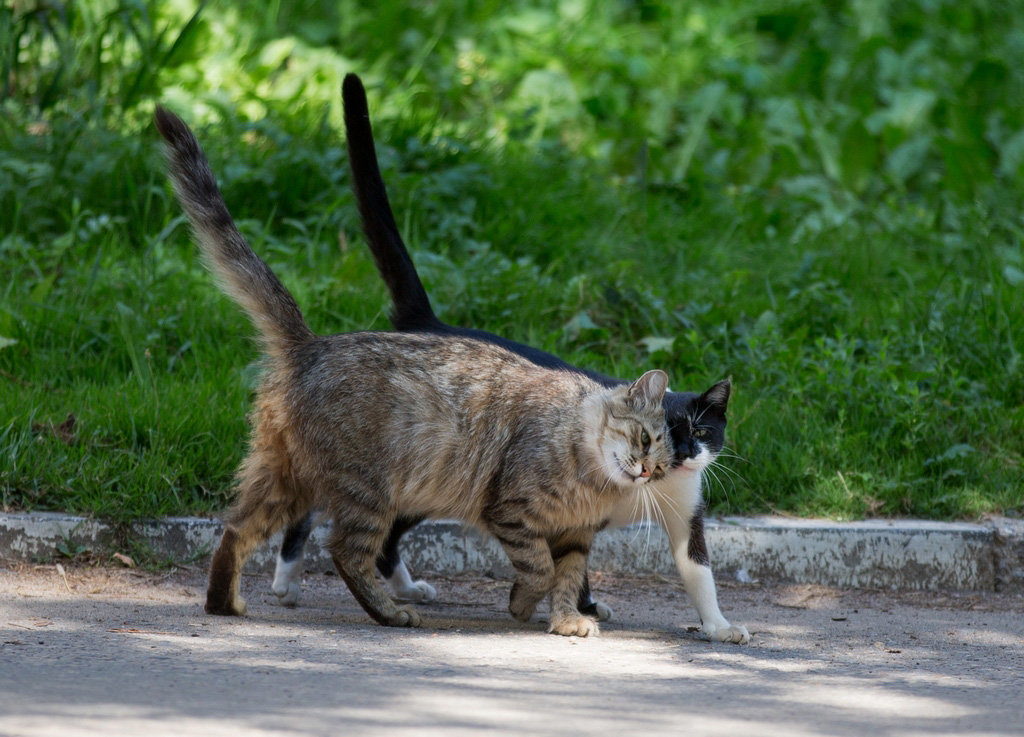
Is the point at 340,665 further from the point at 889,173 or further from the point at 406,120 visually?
the point at 889,173

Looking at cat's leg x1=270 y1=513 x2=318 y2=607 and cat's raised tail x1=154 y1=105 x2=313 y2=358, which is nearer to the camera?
cat's raised tail x1=154 y1=105 x2=313 y2=358

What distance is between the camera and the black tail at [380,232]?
502cm

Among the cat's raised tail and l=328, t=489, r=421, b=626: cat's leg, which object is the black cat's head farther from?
the cat's raised tail

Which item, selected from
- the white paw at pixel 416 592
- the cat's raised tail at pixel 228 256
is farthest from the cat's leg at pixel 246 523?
the white paw at pixel 416 592

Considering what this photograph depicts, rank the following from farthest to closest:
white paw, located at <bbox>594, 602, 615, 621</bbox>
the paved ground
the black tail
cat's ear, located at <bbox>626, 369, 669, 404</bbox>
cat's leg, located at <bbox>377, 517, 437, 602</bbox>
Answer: the black tail → cat's leg, located at <bbox>377, 517, 437, 602</bbox> → white paw, located at <bbox>594, 602, 615, 621</bbox> → cat's ear, located at <bbox>626, 369, 669, 404</bbox> → the paved ground

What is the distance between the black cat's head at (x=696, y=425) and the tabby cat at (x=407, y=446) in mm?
Answer: 56

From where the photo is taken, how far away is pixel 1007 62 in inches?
392

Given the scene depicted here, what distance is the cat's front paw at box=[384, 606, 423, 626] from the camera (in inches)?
166

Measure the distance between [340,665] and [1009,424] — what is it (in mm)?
3649

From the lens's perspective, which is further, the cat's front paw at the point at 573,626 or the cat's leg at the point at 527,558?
the cat's leg at the point at 527,558

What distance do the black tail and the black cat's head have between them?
119cm

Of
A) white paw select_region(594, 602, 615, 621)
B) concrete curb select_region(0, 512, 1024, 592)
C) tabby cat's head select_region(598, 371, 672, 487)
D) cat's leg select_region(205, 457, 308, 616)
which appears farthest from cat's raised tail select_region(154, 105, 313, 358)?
white paw select_region(594, 602, 615, 621)

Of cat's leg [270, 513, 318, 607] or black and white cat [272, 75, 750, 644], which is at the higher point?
black and white cat [272, 75, 750, 644]

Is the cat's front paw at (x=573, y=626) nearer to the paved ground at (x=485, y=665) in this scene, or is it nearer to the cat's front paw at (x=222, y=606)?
the paved ground at (x=485, y=665)
